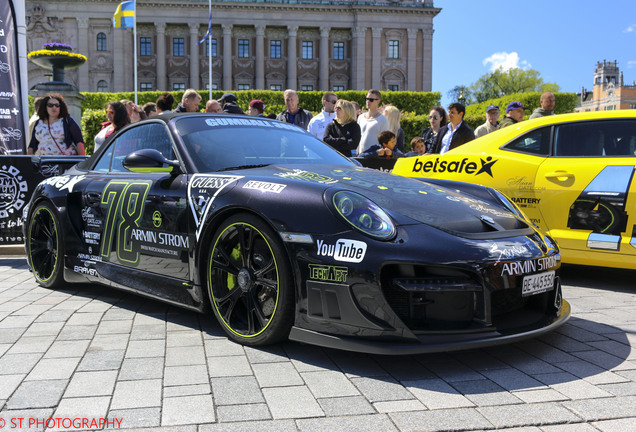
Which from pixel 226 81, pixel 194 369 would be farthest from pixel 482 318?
pixel 226 81

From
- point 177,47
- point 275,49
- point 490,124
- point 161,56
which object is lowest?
point 490,124

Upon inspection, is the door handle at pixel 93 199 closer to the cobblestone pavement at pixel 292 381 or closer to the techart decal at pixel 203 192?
the cobblestone pavement at pixel 292 381

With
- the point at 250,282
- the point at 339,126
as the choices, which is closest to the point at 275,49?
the point at 339,126

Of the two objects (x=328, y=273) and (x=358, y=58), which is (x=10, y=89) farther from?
(x=358, y=58)

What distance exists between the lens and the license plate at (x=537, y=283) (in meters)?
3.12

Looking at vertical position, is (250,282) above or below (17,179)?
below

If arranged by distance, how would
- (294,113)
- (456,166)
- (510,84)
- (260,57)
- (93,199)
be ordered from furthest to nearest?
1. (510,84)
2. (260,57)
3. (294,113)
4. (456,166)
5. (93,199)

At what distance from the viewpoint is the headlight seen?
9.82 feet

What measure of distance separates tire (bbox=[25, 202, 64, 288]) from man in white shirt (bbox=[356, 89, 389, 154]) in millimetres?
4406

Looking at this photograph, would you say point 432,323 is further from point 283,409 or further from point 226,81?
point 226,81

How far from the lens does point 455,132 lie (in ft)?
25.8

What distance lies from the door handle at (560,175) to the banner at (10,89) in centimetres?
678

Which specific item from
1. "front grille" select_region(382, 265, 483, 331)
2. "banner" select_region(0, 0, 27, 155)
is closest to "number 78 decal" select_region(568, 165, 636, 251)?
"front grille" select_region(382, 265, 483, 331)

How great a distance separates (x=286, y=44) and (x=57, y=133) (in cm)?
6292
